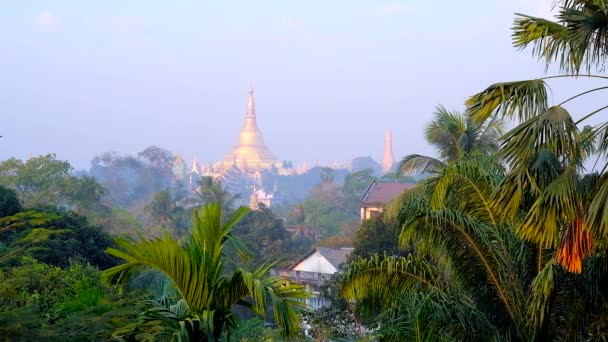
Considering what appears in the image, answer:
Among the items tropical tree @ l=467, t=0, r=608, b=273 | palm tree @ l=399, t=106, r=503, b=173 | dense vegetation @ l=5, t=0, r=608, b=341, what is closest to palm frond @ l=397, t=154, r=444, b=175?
palm tree @ l=399, t=106, r=503, b=173

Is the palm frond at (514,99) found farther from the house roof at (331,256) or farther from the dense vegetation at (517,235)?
the house roof at (331,256)

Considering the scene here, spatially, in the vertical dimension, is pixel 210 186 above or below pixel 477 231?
above

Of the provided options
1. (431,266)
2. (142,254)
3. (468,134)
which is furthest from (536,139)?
(468,134)

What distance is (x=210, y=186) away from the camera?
57469 millimetres

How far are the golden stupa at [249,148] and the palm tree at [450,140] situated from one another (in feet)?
473

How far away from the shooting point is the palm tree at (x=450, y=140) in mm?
23562

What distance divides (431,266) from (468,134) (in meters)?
13.2

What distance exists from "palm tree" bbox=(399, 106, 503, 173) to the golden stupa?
473ft

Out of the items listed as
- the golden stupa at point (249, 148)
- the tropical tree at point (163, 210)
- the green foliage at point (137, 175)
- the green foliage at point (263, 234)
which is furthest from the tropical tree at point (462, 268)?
the golden stupa at point (249, 148)

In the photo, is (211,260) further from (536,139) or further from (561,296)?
(561,296)

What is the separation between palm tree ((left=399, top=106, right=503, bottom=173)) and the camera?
77.3ft

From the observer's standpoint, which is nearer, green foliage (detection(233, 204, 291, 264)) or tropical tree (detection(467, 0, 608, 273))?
tropical tree (detection(467, 0, 608, 273))

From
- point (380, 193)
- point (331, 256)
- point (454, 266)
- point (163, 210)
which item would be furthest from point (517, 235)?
point (163, 210)

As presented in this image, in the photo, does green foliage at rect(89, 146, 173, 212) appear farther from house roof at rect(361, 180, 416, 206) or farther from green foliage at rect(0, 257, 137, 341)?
green foliage at rect(0, 257, 137, 341)
